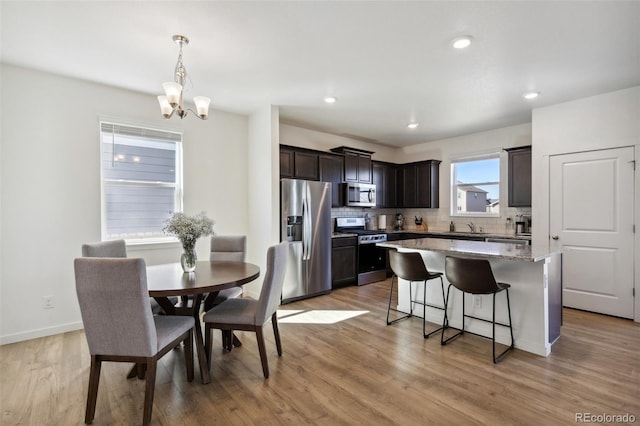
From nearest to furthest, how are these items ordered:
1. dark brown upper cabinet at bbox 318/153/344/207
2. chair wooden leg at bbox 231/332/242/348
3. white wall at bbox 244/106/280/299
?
chair wooden leg at bbox 231/332/242/348
white wall at bbox 244/106/280/299
dark brown upper cabinet at bbox 318/153/344/207

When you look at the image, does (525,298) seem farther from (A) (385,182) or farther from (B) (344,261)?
(A) (385,182)

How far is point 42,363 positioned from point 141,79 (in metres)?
2.86

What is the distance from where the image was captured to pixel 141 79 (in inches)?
136

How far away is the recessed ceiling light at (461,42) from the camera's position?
264cm

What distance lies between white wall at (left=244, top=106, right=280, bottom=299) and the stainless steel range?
5.70 feet

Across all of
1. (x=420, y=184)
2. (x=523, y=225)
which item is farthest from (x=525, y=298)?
(x=420, y=184)

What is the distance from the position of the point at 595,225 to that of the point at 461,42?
9.76 feet

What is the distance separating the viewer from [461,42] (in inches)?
106

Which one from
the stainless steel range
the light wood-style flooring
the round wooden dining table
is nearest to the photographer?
the light wood-style flooring

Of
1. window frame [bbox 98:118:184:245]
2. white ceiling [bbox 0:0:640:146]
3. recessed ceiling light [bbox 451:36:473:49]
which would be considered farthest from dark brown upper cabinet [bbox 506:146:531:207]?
window frame [bbox 98:118:184:245]

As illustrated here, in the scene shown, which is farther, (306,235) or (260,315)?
(306,235)

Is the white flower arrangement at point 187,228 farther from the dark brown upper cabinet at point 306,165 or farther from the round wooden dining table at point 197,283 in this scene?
the dark brown upper cabinet at point 306,165

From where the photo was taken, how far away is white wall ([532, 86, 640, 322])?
12.0 ft

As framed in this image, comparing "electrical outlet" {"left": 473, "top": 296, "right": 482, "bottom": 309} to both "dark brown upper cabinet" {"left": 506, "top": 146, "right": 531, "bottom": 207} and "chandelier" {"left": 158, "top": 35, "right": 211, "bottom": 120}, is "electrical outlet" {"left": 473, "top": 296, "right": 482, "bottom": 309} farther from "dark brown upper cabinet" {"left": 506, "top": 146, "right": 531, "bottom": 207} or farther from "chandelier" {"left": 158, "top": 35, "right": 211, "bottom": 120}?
"chandelier" {"left": 158, "top": 35, "right": 211, "bottom": 120}
